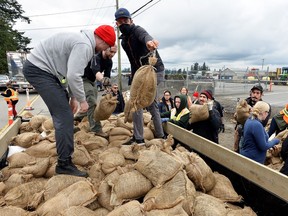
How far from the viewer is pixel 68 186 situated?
227 centimetres

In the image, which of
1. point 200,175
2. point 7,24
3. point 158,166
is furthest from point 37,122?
point 7,24

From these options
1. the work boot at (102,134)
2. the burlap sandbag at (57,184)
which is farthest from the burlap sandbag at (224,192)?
the work boot at (102,134)

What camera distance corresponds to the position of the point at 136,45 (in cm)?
328

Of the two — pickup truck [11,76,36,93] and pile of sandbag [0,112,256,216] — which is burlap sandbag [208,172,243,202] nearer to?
pile of sandbag [0,112,256,216]

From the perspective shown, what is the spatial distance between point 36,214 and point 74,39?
1.53 m

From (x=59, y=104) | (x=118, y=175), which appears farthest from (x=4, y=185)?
(x=118, y=175)

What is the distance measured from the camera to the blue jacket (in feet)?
10.7

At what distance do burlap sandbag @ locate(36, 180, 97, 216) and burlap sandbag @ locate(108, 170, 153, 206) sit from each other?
0.57ft

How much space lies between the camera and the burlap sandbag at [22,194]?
2.19m

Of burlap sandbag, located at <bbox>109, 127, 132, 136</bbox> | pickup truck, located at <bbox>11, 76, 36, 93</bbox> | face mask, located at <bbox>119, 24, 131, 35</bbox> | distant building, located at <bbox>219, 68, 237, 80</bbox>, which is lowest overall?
pickup truck, located at <bbox>11, 76, 36, 93</bbox>

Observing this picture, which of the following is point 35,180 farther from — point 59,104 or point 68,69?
point 68,69

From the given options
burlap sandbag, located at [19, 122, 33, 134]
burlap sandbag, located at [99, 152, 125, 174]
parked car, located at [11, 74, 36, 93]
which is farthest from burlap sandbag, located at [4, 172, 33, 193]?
parked car, located at [11, 74, 36, 93]

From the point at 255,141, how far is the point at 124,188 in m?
2.02

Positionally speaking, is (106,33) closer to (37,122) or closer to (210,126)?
(210,126)
